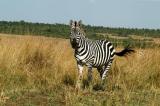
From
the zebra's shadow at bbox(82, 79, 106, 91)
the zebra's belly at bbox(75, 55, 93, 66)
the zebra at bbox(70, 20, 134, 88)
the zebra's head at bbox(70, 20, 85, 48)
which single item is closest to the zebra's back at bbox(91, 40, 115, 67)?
the zebra at bbox(70, 20, 134, 88)

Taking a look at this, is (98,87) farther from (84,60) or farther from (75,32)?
(75,32)

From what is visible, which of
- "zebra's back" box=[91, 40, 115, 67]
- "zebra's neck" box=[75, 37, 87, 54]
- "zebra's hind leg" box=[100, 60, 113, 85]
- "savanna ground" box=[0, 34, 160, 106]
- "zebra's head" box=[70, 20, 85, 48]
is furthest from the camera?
"zebra's hind leg" box=[100, 60, 113, 85]

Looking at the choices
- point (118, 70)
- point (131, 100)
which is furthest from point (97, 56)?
point (131, 100)

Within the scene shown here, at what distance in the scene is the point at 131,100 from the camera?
982 centimetres

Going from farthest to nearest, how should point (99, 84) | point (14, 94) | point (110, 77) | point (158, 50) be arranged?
point (158, 50) < point (110, 77) < point (99, 84) < point (14, 94)

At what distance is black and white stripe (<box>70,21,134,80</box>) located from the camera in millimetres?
11263

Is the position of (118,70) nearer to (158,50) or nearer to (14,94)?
(158,50)

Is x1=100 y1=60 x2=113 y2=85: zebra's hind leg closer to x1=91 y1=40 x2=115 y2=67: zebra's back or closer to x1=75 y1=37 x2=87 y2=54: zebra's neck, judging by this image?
x1=91 y1=40 x2=115 y2=67: zebra's back

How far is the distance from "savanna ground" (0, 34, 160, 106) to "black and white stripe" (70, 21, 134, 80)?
0.43 metres

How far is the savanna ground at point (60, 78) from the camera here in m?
9.53

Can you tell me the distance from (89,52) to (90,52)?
0.24 ft

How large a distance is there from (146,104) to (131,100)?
0.44 metres

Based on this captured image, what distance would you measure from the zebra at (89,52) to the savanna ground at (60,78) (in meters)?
0.41

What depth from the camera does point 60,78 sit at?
40.8 feet
